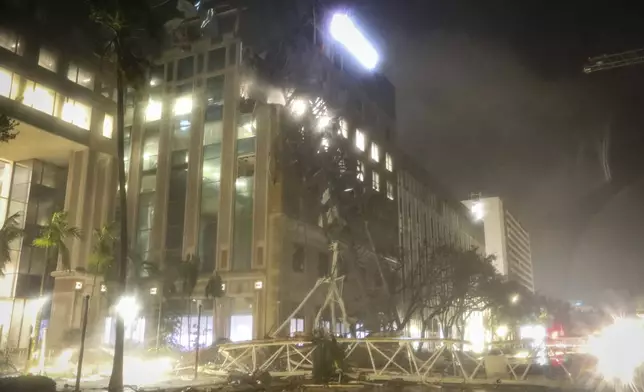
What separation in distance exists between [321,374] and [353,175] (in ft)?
78.3

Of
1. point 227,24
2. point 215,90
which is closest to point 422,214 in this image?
point 215,90

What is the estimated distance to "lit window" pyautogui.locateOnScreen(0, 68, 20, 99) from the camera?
4066 centimetres

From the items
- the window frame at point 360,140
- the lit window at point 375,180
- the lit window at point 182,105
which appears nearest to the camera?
the lit window at point 182,105

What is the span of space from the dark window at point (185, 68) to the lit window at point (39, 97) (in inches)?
500

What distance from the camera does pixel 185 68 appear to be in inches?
2120

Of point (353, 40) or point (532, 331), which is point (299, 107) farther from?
point (532, 331)

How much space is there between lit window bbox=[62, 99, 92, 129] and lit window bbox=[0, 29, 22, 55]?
588 cm

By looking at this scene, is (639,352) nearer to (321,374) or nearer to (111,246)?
(321,374)

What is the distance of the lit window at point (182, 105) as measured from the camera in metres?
52.7

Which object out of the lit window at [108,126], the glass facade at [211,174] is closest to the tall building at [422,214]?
the glass facade at [211,174]

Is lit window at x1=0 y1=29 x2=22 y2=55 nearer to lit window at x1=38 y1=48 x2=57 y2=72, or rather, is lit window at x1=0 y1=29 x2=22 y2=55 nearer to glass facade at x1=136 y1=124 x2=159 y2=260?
lit window at x1=38 y1=48 x2=57 y2=72

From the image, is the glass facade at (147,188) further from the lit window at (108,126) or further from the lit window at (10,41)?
the lit window at (10,41)

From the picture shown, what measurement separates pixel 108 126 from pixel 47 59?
26.9ft

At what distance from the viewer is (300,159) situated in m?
46.8
